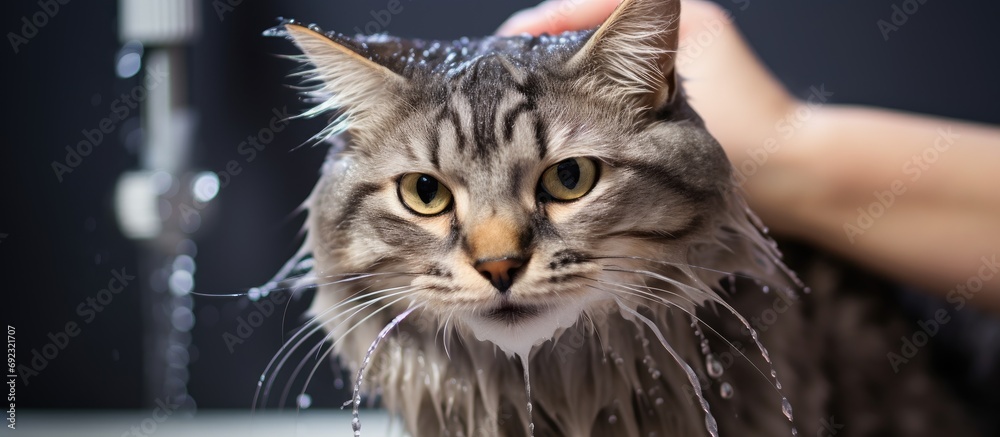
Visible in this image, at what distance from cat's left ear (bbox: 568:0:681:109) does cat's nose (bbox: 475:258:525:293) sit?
12 centimetres

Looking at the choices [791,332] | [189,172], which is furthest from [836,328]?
[189,172]

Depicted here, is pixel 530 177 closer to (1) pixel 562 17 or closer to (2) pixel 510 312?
(2) pixel 510 312

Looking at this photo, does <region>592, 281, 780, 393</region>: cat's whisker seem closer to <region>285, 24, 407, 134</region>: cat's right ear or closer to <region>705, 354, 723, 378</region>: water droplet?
<region>705, 354, 723, 378</region>: water droplet

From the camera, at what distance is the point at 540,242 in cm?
42

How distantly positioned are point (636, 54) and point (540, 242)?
13 cm

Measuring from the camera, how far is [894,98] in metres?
0.84

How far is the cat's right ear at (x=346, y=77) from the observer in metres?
0.46

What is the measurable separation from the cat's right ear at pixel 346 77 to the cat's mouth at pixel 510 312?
0.15 metres

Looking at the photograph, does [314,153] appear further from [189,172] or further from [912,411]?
[912,411]

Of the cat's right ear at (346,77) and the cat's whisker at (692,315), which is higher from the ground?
the cat's right ear at (346,77)

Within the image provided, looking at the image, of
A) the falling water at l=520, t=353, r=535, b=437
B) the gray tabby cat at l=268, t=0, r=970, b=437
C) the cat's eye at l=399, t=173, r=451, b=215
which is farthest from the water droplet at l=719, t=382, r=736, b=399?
the cat's eye at l=399, t=173, r=451, b=215

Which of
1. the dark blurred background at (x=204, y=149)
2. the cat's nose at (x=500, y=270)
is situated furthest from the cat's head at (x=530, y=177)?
the dark blurred background at (x=204, y=149)

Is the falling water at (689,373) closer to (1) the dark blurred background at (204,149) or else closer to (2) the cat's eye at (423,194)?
(2) the cat's eye at (423,194)

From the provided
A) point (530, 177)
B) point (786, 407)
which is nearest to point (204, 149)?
point (530, 177)
